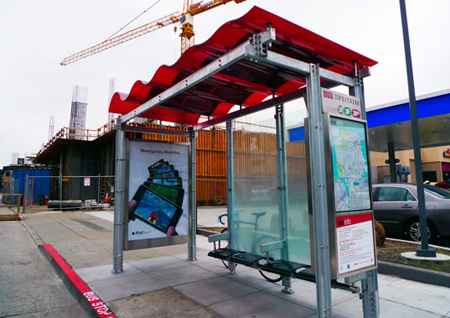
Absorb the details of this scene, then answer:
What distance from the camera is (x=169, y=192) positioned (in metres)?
6.56

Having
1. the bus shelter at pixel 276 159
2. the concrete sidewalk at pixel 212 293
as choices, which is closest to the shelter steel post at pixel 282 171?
the bus shelter at pixel 276 159

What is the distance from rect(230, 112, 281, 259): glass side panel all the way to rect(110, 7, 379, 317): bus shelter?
3cm

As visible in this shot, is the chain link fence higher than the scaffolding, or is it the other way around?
the scaffolding

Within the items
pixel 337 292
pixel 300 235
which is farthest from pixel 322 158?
pixel 337 292

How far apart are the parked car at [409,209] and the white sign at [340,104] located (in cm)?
546

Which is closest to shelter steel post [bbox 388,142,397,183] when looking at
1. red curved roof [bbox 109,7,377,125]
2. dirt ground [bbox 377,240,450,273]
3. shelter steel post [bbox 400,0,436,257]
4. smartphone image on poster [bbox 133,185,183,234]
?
dirt ground [bbox 377,240,450,273]

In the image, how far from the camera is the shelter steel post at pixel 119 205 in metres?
5.86

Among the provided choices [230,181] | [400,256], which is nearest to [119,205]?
[230,181]

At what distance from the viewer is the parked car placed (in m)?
7.47

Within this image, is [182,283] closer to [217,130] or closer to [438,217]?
[438,217]

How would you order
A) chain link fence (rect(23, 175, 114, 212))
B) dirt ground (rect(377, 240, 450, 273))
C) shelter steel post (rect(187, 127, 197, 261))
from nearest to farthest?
1. dirt ground (rect(377, 240, 450, 273))
2. shelter steel post (rect(187, 127, 197, 261))
3. chain link fence (rect(23, 175, 114, 212))

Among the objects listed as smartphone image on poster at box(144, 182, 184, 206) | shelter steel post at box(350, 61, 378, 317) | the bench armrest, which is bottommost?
shelter steel post at box(350, 61, 378, 317)

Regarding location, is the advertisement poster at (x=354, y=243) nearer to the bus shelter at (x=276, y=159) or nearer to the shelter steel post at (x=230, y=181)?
the bus shelter at (x=276, y=159)

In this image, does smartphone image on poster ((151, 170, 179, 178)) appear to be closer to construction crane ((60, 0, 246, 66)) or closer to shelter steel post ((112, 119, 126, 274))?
shelter steel post ((112, 119, 126, 274))
